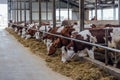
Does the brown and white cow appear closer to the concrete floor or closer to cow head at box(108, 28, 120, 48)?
cow head at box(108, 28, 120, 48)

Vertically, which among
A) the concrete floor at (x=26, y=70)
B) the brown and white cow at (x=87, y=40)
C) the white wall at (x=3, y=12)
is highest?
the white wall at (x=3, y=12)

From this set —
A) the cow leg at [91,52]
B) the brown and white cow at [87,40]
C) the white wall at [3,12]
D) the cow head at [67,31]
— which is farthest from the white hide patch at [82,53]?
the white wall at [3,12]

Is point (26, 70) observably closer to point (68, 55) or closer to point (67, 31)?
point (68, 55)

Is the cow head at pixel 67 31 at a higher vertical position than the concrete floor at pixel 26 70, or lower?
higher

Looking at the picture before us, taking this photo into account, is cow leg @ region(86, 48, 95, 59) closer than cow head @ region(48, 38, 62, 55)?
Yes

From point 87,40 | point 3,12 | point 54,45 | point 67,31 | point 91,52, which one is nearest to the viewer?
point 91,52

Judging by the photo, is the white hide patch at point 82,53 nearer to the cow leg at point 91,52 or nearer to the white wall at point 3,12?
the cow leg at point 91,52

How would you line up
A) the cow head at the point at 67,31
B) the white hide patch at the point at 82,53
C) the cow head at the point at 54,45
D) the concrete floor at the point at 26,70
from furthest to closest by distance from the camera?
the cow head at the point at 67,31 → the cow head at the point at 54,45 → the white hide patch at the point at 82,53 → the concrete floor at the point at 26,70

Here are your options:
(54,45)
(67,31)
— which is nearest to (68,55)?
(54,45)

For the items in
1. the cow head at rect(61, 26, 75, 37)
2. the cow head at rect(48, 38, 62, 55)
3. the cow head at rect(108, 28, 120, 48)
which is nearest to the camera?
the cow head at rect(108, 28, 120, 48)

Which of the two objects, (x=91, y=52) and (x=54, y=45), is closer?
(x=91, y=52)

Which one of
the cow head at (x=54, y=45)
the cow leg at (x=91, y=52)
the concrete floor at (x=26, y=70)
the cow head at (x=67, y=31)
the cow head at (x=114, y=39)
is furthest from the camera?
the cow head at (x=67, y=31)

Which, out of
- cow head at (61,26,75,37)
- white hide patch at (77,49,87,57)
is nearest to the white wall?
cow head at (61,26,75,37)

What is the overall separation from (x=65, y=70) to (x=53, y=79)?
76 cm
